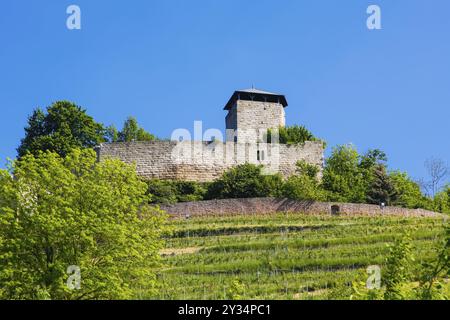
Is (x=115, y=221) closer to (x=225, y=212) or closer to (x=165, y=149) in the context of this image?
(x=225, y=212)

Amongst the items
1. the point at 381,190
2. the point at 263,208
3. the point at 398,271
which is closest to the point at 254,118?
the point at 381,190

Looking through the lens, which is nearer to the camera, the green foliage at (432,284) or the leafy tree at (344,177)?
the green foliage at (432,284)

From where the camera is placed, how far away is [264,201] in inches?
1479

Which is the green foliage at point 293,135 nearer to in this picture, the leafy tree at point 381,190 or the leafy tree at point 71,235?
the leafy tree at point 381,190

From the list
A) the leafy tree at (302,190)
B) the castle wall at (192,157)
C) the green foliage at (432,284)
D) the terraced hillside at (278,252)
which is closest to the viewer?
the green foliage at (432,284)

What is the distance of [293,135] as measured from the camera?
168 ft

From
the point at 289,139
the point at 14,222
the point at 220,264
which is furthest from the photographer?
the point at 289,139

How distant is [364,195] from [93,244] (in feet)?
86.0

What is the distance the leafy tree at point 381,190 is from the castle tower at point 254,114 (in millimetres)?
12521

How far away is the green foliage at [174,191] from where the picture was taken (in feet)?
134

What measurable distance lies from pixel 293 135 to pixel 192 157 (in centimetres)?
907

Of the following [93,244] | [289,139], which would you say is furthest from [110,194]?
[289,139]

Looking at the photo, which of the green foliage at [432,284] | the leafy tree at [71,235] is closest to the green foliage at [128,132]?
the leafy tree at [71,235]
